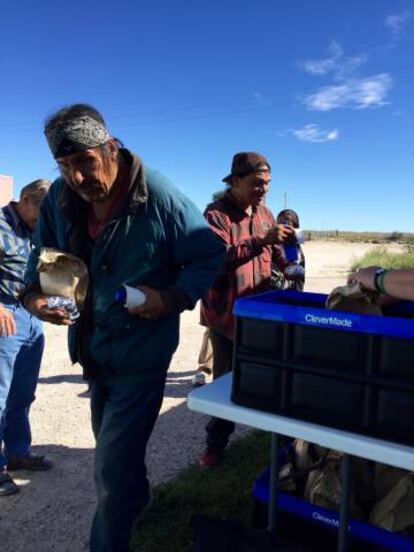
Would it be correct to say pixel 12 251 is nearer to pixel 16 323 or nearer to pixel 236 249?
pixel 16 323

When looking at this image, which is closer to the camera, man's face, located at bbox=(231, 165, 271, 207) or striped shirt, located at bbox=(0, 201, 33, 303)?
striped shirt, located at bbox=(0, 201, 33, 303)

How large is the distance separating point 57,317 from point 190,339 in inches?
224

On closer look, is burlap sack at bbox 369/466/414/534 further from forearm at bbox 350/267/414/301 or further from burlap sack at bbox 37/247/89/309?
burlap sack at bbox 37/247/89/309

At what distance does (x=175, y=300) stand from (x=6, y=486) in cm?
195

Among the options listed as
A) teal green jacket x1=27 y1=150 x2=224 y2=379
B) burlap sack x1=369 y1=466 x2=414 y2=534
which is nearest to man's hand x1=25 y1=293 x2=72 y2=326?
teal green jacket x1=27 y1=150 x2=224 y2=379

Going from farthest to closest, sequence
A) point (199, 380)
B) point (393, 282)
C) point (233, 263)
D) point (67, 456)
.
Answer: point (199, 380) → point (67, 456) → point (233, 263) → point (393, 282)

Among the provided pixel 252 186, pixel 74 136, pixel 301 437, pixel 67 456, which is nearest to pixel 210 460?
pixel 67 456

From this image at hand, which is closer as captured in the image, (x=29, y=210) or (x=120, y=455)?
(x=120, y=455)

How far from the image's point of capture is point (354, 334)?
1551mm

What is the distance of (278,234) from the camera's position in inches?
122

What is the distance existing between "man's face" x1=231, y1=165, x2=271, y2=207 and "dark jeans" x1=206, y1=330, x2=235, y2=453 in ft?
2.93

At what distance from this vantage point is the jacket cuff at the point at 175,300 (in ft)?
6.82

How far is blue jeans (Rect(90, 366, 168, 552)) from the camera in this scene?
2.12m

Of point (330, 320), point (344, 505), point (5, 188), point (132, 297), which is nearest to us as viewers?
point (330, 320)
